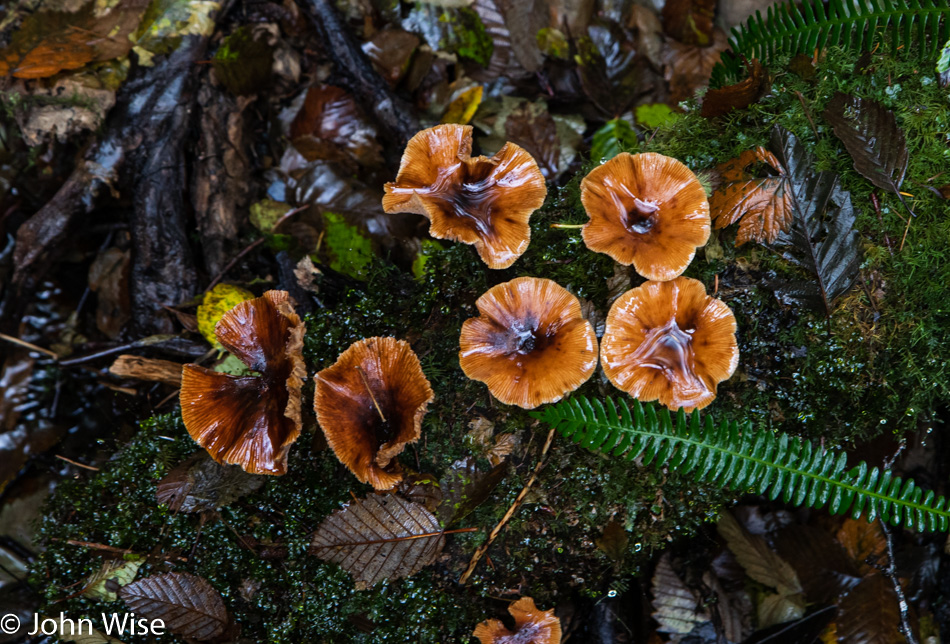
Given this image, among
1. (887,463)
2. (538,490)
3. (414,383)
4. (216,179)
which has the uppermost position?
(216,179)

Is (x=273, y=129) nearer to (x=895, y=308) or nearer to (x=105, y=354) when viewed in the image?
(x=105, y=354)

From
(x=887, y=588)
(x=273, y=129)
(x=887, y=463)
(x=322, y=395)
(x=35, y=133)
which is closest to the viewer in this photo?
(x=322, y=395)

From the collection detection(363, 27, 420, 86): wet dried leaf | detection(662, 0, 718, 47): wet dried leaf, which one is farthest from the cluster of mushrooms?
detection(662, 0, 718, 47): wet dried leaf

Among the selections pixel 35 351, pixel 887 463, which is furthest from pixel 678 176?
pixel 35 351

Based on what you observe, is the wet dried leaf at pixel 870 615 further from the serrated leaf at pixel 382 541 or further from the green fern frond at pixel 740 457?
the serrated leaf at pixel 382 541

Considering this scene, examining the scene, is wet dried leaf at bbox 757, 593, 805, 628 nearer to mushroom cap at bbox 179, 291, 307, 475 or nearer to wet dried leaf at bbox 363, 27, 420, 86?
mushroom cap at bbox 179, 291, 307, 475

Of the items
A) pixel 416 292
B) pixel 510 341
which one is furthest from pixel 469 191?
pixel 510 341
